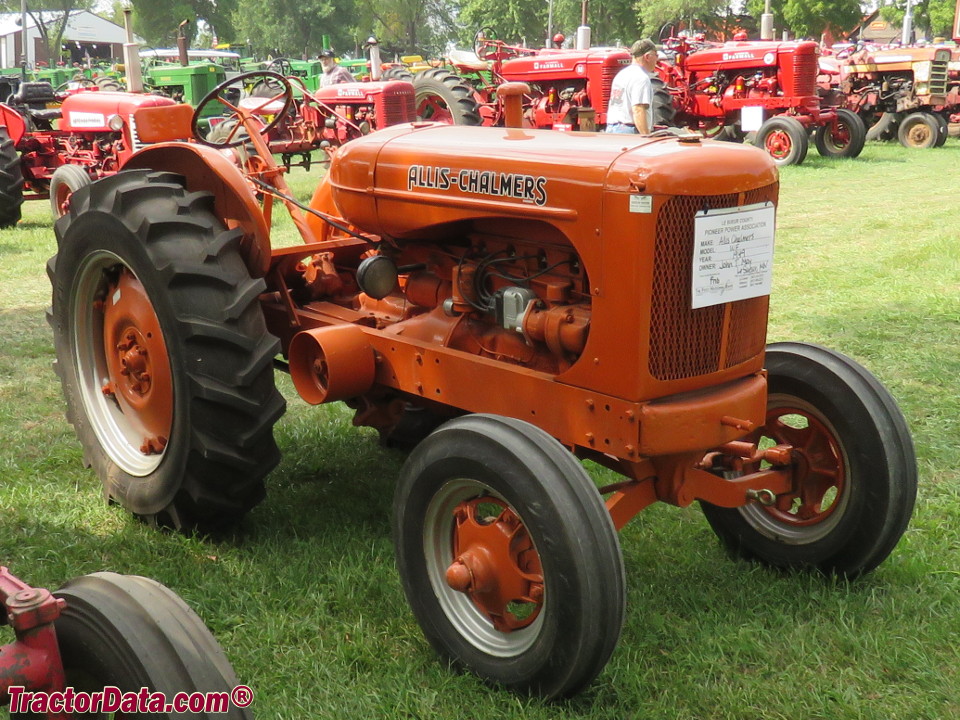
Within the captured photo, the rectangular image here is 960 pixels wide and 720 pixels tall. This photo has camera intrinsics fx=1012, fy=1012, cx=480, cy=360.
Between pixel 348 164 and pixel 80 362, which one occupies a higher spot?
pixel 348 164

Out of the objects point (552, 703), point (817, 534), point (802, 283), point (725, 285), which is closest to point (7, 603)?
point (552, 703)

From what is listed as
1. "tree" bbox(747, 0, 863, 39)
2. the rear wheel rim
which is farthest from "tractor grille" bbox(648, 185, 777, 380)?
"tree" bbox(747, 0, 863, 39)

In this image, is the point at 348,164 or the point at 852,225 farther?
the point at 852,225

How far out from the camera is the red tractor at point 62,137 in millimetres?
10023

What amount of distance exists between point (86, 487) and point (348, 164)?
5.65 ft

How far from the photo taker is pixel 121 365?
3719 millimetres

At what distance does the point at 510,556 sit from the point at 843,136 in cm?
1519

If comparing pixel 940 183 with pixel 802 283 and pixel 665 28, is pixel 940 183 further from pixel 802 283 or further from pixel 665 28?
pixel 802 283

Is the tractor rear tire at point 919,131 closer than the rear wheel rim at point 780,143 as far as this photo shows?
No

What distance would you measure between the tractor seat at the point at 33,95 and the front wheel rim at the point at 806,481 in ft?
33.6

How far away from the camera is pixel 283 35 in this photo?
227ft

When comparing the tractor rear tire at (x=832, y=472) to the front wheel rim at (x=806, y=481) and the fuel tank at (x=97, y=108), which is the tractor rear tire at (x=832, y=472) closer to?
the front wheel rim at (x=806, y=481)

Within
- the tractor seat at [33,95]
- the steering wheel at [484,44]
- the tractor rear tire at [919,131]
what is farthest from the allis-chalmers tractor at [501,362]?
the tractor rear tire at [919,131]

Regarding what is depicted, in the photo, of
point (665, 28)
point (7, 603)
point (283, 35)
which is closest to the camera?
point (7, 603)
